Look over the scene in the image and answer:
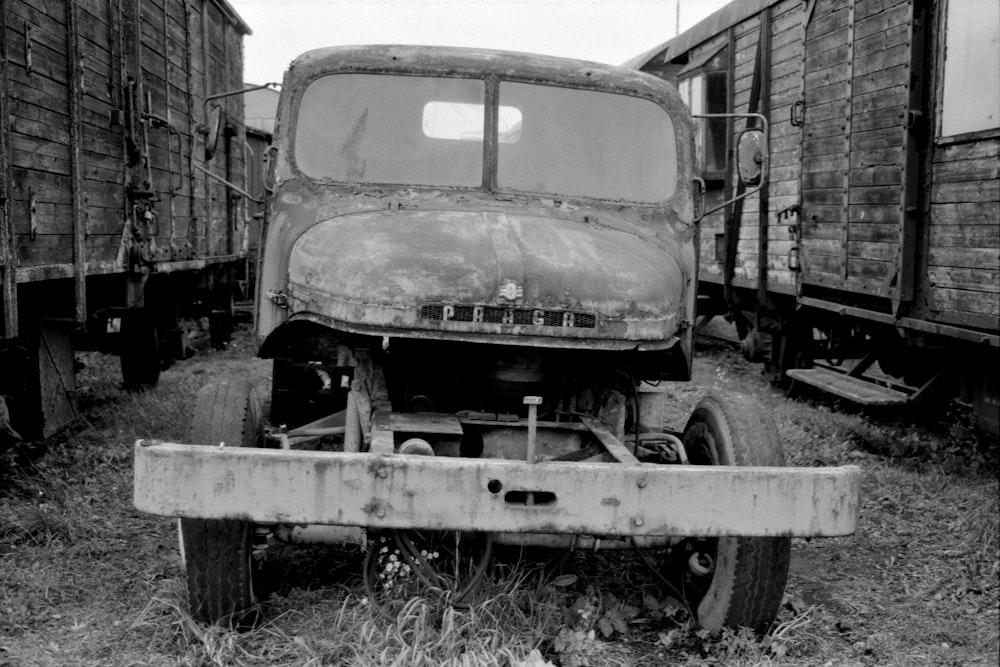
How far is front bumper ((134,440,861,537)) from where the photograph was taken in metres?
3.04

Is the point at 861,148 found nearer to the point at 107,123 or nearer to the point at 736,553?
the point at 736,553

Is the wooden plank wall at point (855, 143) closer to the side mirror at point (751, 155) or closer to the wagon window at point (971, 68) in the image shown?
the wagon window at point (971, 68)

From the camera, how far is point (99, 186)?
6.19 metres

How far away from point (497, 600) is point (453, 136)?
6.44 feet

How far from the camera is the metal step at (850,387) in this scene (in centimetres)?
733

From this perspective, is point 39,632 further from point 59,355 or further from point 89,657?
point 59,355

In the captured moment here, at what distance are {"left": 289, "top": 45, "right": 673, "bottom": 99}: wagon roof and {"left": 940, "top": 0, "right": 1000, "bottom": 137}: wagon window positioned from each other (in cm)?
254

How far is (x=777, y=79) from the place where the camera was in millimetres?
9383

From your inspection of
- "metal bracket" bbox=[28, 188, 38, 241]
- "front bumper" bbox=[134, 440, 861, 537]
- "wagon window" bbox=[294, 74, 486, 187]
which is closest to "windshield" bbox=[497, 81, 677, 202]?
"wagon window" bbox=[294, 74, 486, 187]

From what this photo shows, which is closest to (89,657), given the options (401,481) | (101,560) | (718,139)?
(101,560)

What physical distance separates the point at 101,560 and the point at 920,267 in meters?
5.19

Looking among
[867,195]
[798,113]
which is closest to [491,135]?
[867,195]

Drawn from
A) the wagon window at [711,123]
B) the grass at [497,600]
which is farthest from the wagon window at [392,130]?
the wagon window at [711,123]

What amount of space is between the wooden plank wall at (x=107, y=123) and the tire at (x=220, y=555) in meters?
1.82
